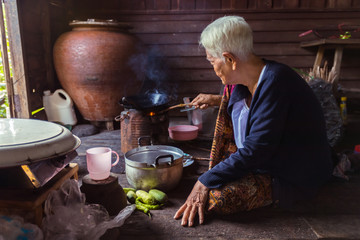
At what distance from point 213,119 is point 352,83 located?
296 cm

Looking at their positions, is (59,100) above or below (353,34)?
below

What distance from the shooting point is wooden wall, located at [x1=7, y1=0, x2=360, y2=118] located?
481cm

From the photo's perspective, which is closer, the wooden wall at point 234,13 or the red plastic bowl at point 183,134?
the red plastic bowl at point 183,134

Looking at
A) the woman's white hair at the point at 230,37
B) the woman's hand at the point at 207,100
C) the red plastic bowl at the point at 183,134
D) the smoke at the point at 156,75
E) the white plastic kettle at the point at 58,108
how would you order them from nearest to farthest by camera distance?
the woman's white hair at the point at 230,37, the woman's hand at the point at 207,100, the red plastic bowl at the point at 183,134, the white plastic kettle at the point at 58,108, the smoke at the point at 156,75

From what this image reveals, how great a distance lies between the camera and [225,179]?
185 centimetres

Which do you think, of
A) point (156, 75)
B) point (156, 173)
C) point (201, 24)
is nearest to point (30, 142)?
point (156, 173)

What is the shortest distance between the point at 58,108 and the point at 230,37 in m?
3.32

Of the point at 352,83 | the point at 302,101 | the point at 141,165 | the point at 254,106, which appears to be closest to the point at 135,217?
the point at 141,165

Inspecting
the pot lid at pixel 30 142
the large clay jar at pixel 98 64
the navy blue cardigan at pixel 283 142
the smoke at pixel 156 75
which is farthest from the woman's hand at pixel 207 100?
the smoke at pixel 156 75

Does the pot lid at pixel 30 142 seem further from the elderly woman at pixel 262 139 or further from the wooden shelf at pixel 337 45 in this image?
the wooden shelf at pixel 337 45

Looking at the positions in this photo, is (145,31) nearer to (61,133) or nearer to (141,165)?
(141,165)

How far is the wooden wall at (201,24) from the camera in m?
4.81

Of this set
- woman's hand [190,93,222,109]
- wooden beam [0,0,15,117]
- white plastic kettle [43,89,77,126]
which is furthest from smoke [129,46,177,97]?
woman's hand [190,93,222,109]

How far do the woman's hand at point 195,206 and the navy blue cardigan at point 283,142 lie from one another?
0.17 ft
